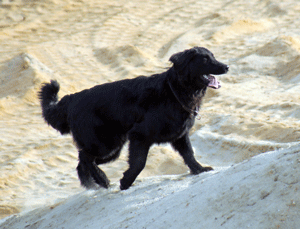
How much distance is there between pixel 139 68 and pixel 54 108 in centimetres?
607

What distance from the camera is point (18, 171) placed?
706 cm

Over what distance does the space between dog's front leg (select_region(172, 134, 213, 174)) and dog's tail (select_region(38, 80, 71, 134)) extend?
1375 millimetres

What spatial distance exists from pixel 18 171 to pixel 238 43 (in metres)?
7.61

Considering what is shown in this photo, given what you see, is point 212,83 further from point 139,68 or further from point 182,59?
point 139,68

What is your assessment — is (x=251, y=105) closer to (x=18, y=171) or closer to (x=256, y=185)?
(x=18, y=171)

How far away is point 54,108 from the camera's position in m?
5.38

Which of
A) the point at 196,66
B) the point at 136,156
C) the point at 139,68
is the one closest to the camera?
the point at 196,66

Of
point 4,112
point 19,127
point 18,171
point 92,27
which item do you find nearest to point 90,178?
point 18,171

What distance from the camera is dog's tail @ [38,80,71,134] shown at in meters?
5.35

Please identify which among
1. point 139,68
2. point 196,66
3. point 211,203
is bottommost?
point 139,68

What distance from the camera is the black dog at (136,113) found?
4715 millimetres

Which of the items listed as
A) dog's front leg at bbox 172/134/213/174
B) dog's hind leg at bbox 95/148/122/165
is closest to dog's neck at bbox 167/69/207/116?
dog's front leg at bbox 172/134/213/174

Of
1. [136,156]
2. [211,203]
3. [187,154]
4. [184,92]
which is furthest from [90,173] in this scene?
[211,203]

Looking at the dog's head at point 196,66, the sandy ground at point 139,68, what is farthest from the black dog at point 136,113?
the sandy ground at point 139,68
